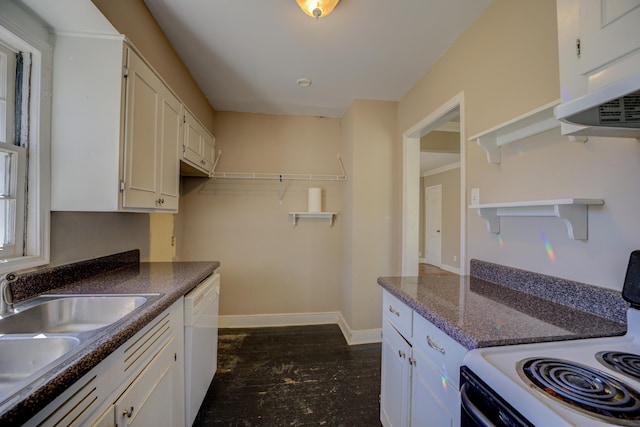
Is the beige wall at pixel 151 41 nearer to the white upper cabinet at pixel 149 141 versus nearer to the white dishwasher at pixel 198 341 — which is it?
the white upper cabinet at pixel 149 141

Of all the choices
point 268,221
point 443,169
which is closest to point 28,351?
point 268,221

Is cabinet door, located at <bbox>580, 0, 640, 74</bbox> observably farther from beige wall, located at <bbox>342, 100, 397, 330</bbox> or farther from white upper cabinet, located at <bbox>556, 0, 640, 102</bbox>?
beige wall, located at <bbox>342, 100, 397, 330</bbox>

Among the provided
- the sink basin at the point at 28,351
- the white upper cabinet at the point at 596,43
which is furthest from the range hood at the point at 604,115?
the sink basin at the point at 28,351

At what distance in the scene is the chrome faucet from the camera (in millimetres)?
1024

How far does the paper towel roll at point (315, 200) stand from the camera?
303 centimetres

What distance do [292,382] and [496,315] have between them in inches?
65.3

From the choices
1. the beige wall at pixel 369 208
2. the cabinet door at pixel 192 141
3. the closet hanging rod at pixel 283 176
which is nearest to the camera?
the cabinet door at pixel 192 141

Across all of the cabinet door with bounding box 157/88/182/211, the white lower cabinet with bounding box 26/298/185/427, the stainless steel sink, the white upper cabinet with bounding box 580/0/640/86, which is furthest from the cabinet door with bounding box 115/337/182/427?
the white upper cabinet with bounding box 580/0/640/86

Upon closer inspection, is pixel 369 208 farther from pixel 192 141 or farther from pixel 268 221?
pixel 192 141

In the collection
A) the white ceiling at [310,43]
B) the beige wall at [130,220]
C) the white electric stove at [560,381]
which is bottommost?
the white electric stove at [560,381]

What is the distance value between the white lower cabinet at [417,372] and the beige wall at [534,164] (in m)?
0.65

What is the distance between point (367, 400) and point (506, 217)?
5.09ft

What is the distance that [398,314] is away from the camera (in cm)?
135

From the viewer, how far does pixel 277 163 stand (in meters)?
3.17
